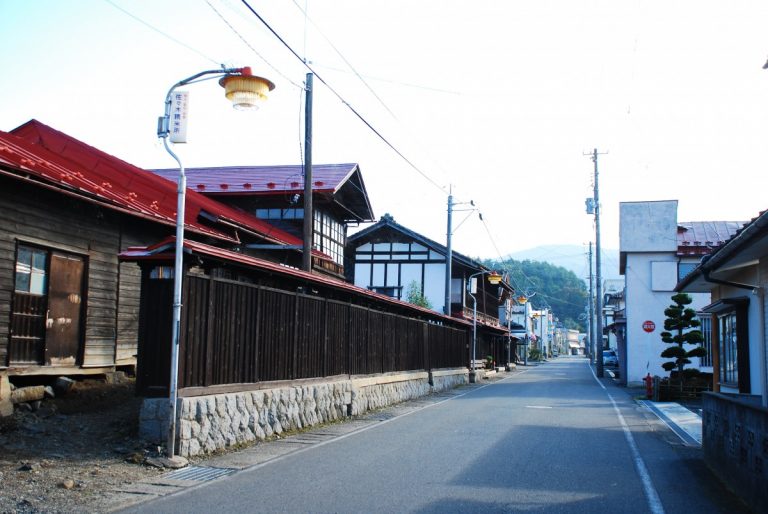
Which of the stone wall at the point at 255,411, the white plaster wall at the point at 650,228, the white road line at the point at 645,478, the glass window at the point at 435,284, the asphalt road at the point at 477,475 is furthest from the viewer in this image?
the glass window at the point at 435,284

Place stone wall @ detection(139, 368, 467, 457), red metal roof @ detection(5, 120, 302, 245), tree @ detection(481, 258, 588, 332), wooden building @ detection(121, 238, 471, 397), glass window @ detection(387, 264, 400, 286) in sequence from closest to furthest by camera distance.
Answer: stone wall @ detection(139, 368, 467, 457)
wooden building @ detection(121, 238, 471, 397)
red metal roof @ detection(5, 120, 302, 245)
glass window @ detection(387, 264, 400, 286)
tree @ detection(481, 258, 588, 332)

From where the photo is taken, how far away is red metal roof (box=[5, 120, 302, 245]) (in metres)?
12.0

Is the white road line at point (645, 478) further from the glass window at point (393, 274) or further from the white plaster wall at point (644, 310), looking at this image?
the glass window at point (393, 274)

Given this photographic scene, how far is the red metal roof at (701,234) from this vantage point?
32.3 m

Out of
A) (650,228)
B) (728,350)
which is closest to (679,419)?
(728,350)

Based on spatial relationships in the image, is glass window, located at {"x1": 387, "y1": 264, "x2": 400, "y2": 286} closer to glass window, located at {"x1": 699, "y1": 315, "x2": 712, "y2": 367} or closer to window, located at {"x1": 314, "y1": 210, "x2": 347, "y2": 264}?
window, located at {"x1": 314, "y1": 210, "x2": 347, "y2": 264}

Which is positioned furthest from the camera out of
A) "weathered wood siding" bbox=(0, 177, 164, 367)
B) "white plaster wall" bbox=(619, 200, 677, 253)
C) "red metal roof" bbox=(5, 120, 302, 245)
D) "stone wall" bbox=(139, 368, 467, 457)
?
"white plaster wall" bbox=(619, 200, 677, 253)

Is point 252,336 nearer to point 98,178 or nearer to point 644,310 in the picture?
point 98,178

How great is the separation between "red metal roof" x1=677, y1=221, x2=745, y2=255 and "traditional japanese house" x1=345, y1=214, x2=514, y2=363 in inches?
462

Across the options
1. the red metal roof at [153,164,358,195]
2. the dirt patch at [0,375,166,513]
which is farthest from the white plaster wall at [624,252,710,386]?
the dirt patch at [0,375,166,513]

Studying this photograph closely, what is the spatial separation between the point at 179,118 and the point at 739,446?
855 cm

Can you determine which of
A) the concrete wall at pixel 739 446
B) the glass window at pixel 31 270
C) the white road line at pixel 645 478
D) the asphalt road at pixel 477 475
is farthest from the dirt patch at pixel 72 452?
the concrete wall at pixel 739 446

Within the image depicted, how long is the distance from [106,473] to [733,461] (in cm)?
797

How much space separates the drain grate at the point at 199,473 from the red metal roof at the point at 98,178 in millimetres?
5312
